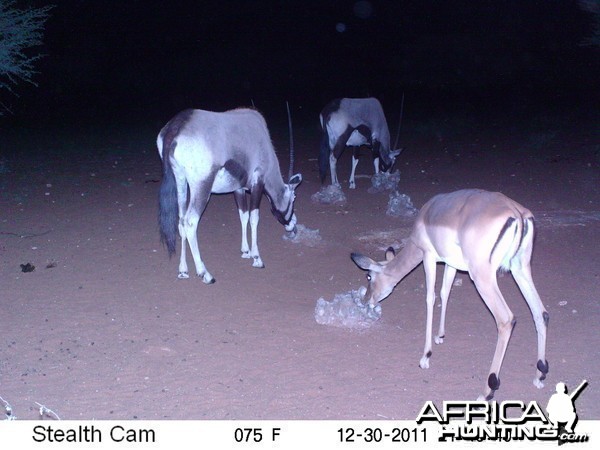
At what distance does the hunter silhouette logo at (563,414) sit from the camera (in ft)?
14.3

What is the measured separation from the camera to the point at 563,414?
454cm

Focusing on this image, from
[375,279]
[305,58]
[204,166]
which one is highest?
[204,166]

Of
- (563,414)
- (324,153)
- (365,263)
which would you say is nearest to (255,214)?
(365,263)

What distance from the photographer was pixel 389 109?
83.6 ft

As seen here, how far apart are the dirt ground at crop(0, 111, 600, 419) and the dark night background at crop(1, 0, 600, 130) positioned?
12.6 meters

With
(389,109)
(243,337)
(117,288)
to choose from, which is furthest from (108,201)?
(389,109)

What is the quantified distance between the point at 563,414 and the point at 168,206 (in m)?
4.89

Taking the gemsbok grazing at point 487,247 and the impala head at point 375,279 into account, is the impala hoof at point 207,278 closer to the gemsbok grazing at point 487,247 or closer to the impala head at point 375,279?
the impala head at point 375,279

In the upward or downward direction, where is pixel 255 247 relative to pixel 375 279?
downward

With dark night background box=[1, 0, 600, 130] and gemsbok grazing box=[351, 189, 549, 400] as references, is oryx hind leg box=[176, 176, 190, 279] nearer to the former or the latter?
gemsbok grazing box=[351, 189, 549, 400]

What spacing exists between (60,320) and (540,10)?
41218mm

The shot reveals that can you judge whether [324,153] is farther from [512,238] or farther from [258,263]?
[512,238]

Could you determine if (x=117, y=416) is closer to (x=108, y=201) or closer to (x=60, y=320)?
(x=60, y=320)

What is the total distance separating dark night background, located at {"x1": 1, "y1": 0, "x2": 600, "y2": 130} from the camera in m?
27.0
